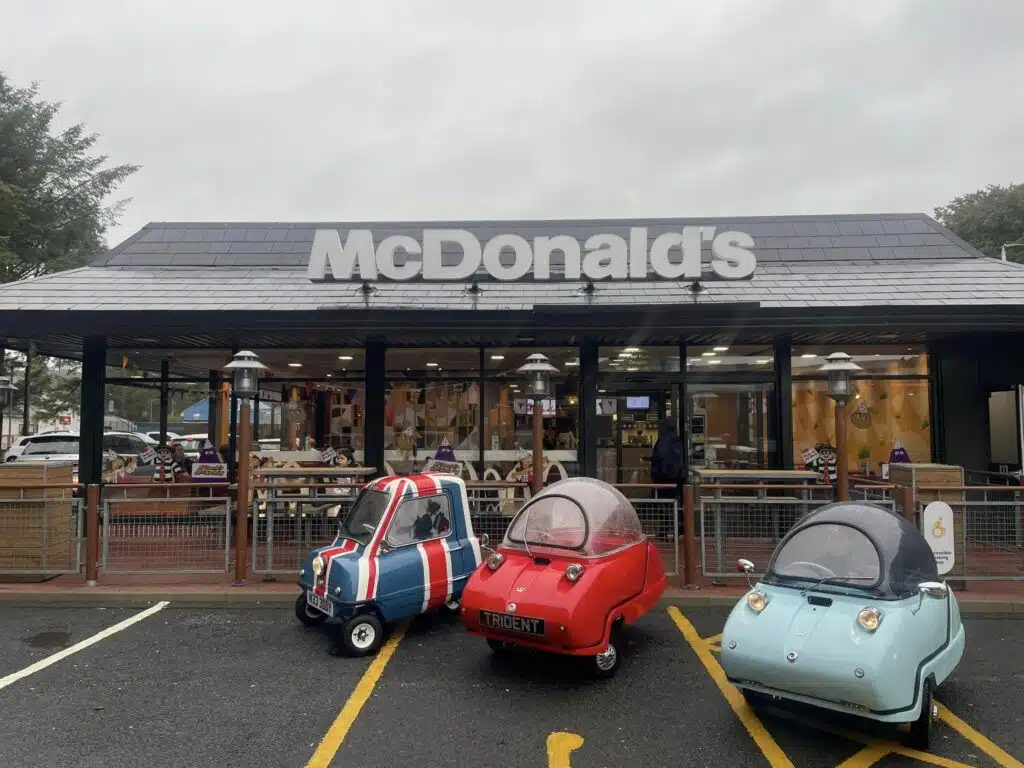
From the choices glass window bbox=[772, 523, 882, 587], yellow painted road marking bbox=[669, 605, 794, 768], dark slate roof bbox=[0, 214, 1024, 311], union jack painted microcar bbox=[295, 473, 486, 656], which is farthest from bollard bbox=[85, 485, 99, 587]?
glass window bbox=[772, 523, 882, 587]

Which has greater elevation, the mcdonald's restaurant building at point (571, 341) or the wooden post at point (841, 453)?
the mcdonald's restaurant building at point (571, 341)

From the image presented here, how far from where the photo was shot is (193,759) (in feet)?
13.3

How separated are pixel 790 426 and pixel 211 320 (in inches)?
366

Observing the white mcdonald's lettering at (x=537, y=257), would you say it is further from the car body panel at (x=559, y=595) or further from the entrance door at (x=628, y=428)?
the car body panel at (x=559, y=595)

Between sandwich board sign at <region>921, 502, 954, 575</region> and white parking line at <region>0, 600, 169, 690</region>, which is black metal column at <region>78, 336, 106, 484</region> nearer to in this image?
white parking line at <region>0, 600, 169, 690</region>

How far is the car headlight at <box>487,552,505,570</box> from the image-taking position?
5693 mm

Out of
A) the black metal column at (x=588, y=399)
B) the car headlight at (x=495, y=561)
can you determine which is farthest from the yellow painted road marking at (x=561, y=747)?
the black metal column at (x=588, y=399)

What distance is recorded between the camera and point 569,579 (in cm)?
520

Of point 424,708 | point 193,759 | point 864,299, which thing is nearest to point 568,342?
point 864,299

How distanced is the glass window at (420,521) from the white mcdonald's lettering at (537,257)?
5101mm

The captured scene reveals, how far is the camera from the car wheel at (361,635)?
19.1ft

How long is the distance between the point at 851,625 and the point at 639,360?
7613 mm

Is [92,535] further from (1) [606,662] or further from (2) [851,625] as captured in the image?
(2) [851,625]

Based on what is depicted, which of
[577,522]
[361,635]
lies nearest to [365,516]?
[361,635]
